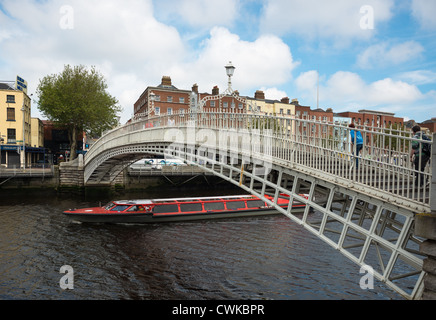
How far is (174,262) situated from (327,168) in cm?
769

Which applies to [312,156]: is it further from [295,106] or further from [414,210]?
[295,106]

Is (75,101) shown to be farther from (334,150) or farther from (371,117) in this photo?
(371,117)

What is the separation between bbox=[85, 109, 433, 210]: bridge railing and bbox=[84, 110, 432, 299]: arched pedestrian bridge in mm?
21

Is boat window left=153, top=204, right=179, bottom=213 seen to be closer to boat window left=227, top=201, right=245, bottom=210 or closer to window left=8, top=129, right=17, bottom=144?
boat window left=227, top=201, right=245, bottom=210

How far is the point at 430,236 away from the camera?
550cm

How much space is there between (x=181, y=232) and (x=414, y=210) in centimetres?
1339

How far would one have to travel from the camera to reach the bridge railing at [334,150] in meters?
6.40

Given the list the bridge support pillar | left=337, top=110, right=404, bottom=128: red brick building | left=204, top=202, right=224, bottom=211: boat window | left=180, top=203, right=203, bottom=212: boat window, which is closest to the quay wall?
left=180, top=203, right=203, bottom=212: boat window

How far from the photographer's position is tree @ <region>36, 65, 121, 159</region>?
127ft

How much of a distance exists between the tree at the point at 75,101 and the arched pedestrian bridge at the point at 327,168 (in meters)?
21.7

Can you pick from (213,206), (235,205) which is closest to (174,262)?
(213,206)

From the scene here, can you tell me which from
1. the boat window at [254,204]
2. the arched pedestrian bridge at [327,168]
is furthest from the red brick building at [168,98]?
the boat window at [254,204]

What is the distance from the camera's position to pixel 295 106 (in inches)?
2189
